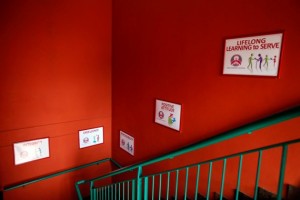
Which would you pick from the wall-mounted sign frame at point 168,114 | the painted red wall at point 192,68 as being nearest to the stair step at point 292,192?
the painted red wall at point 192,68

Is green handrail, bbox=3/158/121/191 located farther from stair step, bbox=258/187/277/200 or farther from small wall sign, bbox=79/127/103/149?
stair step, bbox=258/187/277/200

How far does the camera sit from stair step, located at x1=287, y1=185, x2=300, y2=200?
151cm

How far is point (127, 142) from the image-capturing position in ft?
11.4

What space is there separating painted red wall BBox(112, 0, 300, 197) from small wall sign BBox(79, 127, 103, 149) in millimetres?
573

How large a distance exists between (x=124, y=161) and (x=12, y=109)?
6.55 feet

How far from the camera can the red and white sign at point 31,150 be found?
3.01 m

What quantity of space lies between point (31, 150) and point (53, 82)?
113 cm

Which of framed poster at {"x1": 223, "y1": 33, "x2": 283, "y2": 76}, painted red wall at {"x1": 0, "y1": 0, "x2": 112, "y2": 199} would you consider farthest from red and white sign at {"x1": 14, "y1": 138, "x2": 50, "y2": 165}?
framed poster at {"x1": 223, "y1": 33, "x2": 283, "y2": 76}

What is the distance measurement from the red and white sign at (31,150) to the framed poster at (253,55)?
9.71 ft

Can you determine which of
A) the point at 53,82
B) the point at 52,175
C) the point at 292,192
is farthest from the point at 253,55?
the point at 52,175

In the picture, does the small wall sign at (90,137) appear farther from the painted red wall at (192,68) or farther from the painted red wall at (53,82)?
the painted red wall at (192,68)

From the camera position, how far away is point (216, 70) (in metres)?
1.95

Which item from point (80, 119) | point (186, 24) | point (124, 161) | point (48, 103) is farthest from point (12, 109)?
point (186, 24)

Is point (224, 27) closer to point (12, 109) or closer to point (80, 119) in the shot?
point (80, 119)
